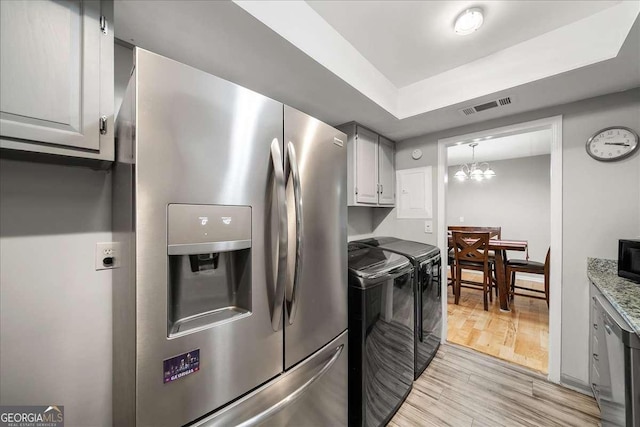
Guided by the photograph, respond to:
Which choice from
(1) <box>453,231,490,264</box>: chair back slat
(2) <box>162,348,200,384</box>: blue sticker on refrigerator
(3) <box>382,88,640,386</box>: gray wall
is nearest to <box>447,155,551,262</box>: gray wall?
(1) <box>453,231,490,264</box>: chair back slat

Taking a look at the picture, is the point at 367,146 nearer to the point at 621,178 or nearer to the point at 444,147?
the point at 444,147

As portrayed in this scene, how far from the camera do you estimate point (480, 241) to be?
336cm

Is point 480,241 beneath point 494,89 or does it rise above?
beneath

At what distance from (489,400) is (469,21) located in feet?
8.36

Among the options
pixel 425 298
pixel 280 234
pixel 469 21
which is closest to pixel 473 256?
pixel 425 298

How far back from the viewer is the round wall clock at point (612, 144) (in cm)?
166

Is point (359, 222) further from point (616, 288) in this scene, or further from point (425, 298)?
point (616, 288)

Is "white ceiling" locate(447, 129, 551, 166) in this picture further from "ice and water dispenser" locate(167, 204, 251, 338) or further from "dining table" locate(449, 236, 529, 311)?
"ice and water dispenser" locate(167, 204, 251, 338)

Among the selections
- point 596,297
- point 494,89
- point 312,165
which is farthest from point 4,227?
point 596,297

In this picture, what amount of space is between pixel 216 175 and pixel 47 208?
30.4 inches

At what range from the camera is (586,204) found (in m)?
1.81

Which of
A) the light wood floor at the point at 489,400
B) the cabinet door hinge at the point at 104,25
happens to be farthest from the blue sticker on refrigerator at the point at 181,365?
the light wood floor at the point at 489,400

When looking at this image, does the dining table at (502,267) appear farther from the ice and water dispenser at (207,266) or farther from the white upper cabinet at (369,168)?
the ice and water dispenser at (207,266)

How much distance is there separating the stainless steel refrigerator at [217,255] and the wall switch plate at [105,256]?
0.48ft
